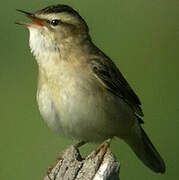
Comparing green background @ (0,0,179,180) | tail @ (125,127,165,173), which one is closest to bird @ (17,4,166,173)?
tail @ (125,127,165,173)

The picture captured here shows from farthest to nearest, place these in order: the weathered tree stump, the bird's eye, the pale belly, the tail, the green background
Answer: the green background, the tail, the bird's eye, the pale belly, the weathered tree stump

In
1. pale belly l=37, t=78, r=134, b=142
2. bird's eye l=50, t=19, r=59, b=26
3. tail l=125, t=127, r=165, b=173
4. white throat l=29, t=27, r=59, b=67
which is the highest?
bird's eye l=50, t=19, r=59, b=26

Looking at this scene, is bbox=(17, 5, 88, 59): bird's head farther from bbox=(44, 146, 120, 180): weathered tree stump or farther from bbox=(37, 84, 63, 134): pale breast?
bbox=(44, 146, 120, 180): weathered tree stump

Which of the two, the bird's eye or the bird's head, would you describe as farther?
the bird's eye

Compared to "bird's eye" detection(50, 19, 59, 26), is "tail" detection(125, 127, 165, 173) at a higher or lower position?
lower

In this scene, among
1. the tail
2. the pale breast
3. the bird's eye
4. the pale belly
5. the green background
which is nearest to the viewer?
the pale belly

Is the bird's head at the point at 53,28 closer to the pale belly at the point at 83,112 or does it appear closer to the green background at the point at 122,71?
the pale belly at the point at 83,112
